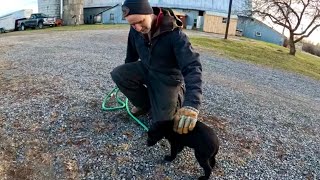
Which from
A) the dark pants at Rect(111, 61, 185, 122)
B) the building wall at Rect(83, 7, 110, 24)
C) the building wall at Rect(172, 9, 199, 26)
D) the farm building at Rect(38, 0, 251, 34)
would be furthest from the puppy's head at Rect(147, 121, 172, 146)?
the building wall at Rect(83, 7, 110, 24)

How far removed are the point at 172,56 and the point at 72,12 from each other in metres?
37.5

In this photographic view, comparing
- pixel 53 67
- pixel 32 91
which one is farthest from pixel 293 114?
pixel 53 67

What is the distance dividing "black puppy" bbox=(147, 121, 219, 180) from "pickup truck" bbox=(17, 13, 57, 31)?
32.8m

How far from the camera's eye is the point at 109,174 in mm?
3359

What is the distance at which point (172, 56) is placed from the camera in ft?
10.8

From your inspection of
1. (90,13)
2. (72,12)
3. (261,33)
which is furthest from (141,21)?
(90,13)

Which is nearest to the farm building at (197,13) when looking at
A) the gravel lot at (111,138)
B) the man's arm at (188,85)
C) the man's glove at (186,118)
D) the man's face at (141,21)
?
the gravel lot at (111,138)

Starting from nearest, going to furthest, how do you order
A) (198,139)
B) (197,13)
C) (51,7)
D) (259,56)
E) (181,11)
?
(198,139)
(259,56)
(197,13)
(181,11)
(51,7)

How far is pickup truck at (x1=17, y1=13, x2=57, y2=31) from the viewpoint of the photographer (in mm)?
33062

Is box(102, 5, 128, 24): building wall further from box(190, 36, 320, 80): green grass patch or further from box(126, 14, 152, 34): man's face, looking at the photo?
box(126, 14, 152, 34): man's face

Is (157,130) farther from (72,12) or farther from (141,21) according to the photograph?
(72,12)

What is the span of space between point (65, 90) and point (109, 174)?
256cm

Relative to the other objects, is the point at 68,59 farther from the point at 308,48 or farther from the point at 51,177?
the point at 308,48

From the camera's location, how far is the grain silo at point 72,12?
38156mm
